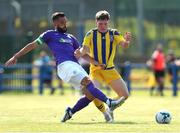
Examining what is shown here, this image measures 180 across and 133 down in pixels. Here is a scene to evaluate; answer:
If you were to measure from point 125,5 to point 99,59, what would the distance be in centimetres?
3000

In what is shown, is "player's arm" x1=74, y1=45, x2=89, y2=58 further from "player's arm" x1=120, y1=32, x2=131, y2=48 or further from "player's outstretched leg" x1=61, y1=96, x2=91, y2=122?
"player's outstretched leg" x1=61, y1=96, x2=91, y2=122

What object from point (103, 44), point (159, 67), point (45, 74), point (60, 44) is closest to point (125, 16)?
point (159, 67)

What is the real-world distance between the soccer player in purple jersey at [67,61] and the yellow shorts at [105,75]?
744 mm

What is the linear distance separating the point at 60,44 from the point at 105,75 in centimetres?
125

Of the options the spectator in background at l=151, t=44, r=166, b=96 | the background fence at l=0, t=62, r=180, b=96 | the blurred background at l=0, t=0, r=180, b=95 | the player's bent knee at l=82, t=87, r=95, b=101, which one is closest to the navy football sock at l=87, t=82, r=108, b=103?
the player's bent knee at l=82, t=87, r=95, b=101

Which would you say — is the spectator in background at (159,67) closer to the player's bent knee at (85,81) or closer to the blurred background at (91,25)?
the blurred background at (91,25)

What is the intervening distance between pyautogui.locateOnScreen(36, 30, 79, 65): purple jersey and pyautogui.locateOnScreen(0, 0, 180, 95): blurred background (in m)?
16.8

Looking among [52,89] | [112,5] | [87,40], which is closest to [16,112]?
[87,40]

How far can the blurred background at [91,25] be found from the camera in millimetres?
32250

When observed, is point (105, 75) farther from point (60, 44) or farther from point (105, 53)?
point (60, 44)

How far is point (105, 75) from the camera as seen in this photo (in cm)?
1542

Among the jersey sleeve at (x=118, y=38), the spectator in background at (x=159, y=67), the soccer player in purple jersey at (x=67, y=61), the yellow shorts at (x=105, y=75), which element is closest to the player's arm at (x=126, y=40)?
the jersey sleeve at (x=118, y=38)

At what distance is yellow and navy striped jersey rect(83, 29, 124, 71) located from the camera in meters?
15.4

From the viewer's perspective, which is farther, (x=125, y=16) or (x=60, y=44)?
(x=125, y=16)
